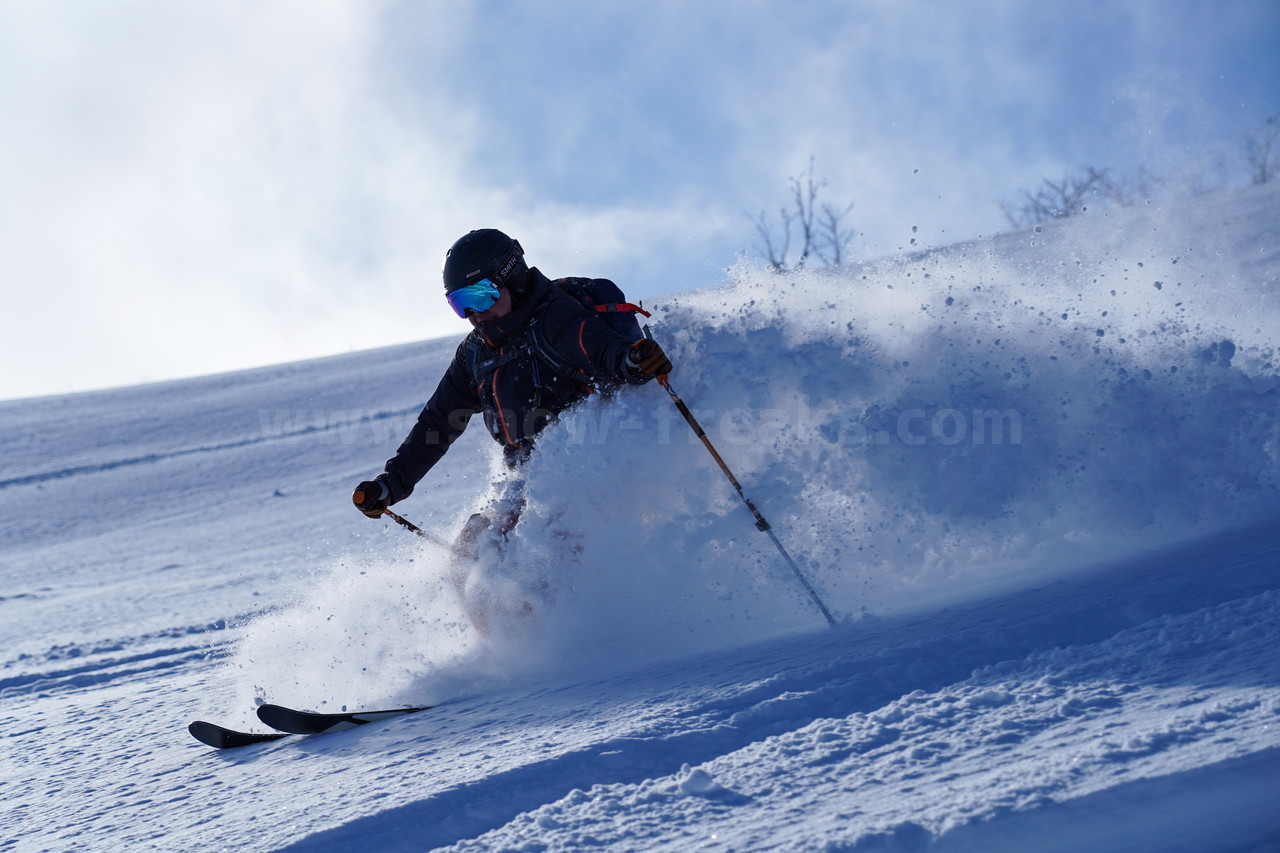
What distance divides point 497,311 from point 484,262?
0.22 meters

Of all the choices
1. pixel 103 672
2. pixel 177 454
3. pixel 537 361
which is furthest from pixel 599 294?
pixel 177 454

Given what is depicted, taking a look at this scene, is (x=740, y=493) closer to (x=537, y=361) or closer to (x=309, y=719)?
(x=537, y=361)

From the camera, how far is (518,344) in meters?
4.02

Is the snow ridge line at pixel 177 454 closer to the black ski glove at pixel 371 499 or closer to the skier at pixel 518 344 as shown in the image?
the black ski glove at pixel 371 499

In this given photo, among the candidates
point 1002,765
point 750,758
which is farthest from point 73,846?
point 1002,765

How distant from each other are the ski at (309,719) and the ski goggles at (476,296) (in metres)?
1.74

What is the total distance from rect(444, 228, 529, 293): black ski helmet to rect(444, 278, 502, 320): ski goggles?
19mm

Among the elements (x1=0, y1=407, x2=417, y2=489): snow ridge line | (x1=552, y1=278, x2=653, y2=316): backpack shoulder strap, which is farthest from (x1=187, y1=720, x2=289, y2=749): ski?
(x1=0, y1=407, x2=417, y2=489): snow ridge line

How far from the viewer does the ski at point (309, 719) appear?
10.2 ft

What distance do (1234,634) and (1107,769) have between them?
30.0 inches

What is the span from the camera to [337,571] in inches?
176

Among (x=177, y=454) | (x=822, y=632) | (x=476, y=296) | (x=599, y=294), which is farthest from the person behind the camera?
(x=177, y=454)

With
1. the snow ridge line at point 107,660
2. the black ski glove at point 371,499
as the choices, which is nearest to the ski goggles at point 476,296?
the black ski glove at point 371,499

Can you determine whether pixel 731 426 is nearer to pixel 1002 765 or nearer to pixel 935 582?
pixel 935 582
